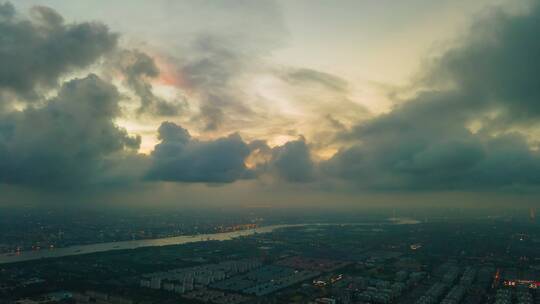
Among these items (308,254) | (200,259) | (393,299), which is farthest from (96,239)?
(393,299)

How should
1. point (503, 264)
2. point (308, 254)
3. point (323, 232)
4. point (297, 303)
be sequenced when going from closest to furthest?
point (297, 303), point (503, 264), point (308, 254), point (323, 232)

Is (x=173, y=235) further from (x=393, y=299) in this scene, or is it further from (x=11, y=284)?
(x=393, y=299)

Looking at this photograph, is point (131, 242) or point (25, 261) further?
point (131, 242)

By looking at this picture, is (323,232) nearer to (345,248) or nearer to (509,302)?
(345,248)

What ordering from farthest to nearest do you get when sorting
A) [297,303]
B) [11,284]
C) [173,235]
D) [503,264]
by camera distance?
1. [173,235]
2. [503,264]
3. [11,284]
4. [297,303]

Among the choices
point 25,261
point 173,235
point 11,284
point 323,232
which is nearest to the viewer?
point 11,284

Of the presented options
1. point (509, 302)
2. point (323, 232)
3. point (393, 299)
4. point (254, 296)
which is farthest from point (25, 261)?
point (323, 232)

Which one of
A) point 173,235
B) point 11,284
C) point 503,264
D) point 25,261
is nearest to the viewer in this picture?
point 11,284

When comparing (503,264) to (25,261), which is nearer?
(25,261)
